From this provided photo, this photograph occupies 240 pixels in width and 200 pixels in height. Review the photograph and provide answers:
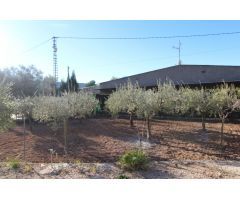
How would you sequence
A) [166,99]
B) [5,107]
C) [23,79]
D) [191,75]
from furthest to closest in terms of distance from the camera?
[23,79]
[191,75]
[166,99]
[5,107]

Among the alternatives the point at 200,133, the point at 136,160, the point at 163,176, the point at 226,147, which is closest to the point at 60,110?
the point at 136,160

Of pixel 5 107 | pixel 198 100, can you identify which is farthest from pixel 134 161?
pixel 198 100

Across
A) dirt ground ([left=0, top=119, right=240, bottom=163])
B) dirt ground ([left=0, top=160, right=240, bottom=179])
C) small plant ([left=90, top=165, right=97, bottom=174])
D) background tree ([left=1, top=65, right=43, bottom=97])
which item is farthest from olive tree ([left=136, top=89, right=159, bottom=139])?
background tree ([left=1, top=65, right=43, bottom=97])

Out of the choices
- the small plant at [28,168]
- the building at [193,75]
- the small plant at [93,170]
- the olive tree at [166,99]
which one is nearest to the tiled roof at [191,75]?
the building at [193,75]

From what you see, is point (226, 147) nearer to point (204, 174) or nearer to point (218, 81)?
point (204, 174)

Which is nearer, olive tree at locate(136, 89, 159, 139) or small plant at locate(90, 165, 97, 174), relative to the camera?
small plant at locate(90, 165, 97, 174)

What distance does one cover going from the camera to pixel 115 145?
38.0ft

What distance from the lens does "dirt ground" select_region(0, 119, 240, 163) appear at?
9664 millimetres

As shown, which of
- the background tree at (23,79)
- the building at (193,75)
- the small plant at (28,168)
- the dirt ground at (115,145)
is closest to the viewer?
the small plant at (28,168)

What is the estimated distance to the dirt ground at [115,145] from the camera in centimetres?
966

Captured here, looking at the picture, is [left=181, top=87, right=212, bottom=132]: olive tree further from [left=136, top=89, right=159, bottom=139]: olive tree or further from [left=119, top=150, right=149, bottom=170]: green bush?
[left=119, top=150, right=149, bottom=170]: green bush

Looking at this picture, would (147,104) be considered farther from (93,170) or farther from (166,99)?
(93,170)

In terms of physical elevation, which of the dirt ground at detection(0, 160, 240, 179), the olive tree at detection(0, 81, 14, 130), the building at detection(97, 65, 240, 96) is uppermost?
the building at detection(97, 65, 240, 96)

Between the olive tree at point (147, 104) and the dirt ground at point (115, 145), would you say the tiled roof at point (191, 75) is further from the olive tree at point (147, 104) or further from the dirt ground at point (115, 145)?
the olive tree at point (147, 104)
